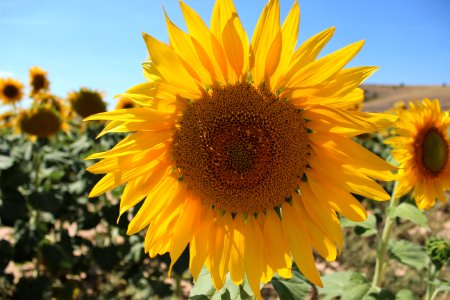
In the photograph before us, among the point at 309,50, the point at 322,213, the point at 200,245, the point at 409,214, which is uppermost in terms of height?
the point at 309,50

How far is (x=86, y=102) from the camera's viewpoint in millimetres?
4855

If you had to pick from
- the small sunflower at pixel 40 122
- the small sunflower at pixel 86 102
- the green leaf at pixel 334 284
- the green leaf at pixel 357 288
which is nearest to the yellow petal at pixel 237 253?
the green leaf at pixel 357 288

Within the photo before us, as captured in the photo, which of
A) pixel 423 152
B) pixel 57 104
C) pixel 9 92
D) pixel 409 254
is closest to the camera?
pixel 409 254

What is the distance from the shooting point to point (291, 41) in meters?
1.40

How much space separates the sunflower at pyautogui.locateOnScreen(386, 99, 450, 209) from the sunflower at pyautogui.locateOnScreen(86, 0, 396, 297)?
1438mm

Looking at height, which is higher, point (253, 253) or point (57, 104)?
point (57, 104)

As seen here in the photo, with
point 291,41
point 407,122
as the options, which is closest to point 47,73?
point 407,122

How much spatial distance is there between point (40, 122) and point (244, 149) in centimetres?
389

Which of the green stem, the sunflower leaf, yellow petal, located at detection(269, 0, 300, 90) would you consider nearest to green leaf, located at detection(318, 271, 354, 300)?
the sunflower leaf

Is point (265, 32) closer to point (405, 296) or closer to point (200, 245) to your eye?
point (200, 245)

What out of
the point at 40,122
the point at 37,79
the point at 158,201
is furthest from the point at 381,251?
the point at 37,79

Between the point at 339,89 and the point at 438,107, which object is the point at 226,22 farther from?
the point at 438,107

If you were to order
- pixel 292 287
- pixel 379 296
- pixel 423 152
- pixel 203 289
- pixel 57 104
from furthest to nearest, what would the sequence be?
pixel 57 104
pixel 423 152
pixel 379 296
pixel 292 287
pixel 203 289

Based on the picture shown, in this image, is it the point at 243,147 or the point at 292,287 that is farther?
the point at 292,287
